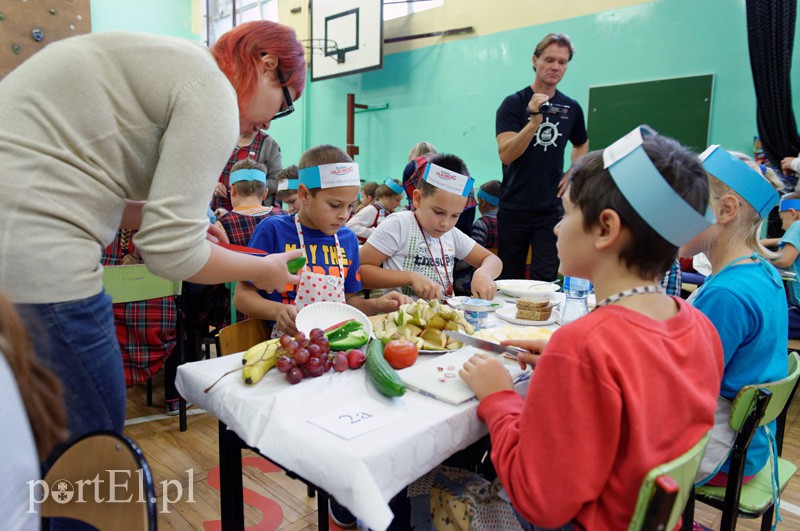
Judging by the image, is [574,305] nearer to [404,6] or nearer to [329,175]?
[329,175]

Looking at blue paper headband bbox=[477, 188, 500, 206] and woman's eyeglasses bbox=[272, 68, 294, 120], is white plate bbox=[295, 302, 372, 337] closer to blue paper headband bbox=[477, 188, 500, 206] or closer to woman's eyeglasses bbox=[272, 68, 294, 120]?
woman's eyeglasses bbox=[272, 68, 294, 120]

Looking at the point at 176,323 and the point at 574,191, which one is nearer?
the point at 574,191

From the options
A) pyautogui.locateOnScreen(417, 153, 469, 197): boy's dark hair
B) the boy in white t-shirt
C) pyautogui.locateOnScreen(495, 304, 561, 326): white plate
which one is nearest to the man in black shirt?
the boy in white t-shirt

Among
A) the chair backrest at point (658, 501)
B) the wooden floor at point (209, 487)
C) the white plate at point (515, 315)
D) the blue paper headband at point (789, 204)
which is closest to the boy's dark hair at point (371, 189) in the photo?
the wooden floor at point (209, 487)

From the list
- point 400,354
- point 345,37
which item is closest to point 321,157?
point 400,354

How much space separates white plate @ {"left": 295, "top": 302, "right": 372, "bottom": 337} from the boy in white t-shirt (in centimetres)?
75

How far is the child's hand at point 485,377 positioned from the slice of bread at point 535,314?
716 mm

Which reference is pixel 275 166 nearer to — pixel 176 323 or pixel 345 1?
pixel 176 323

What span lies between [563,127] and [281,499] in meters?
2.75

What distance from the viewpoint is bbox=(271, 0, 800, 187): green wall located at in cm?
479

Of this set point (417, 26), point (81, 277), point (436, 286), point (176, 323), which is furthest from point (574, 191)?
point (417, 26)

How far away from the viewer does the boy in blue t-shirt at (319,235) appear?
6.53ft

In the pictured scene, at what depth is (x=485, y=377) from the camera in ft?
3.71

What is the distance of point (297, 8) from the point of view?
8891 millimetres
